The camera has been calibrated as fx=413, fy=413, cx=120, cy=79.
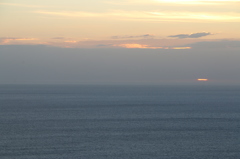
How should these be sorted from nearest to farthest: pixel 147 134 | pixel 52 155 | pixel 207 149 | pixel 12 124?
pixel 52 155, pixel 207 149, pixel 147 134, pixel 12 124

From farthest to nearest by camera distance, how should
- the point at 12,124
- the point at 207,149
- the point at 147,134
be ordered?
1. the point at 12,124
2. the point at 147,134
3. the point at 207,149

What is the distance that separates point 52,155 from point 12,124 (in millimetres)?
25447

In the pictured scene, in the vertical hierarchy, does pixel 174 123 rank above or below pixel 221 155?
below

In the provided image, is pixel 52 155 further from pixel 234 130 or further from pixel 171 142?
pixel 234 130

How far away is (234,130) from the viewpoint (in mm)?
55844

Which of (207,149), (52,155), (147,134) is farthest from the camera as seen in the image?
(147,134)

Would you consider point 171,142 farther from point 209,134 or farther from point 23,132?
point 23,132

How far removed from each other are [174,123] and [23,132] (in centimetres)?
2390

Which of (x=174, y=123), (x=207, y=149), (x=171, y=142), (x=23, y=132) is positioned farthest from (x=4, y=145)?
(x=174, y=123)

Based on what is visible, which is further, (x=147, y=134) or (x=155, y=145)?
(x=147, y=134)

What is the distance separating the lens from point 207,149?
4162 centimetres

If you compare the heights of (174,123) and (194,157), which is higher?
(194,157)

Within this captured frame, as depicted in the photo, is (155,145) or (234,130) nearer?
(155,145)

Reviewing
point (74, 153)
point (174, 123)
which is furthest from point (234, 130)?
point (74, 153)
